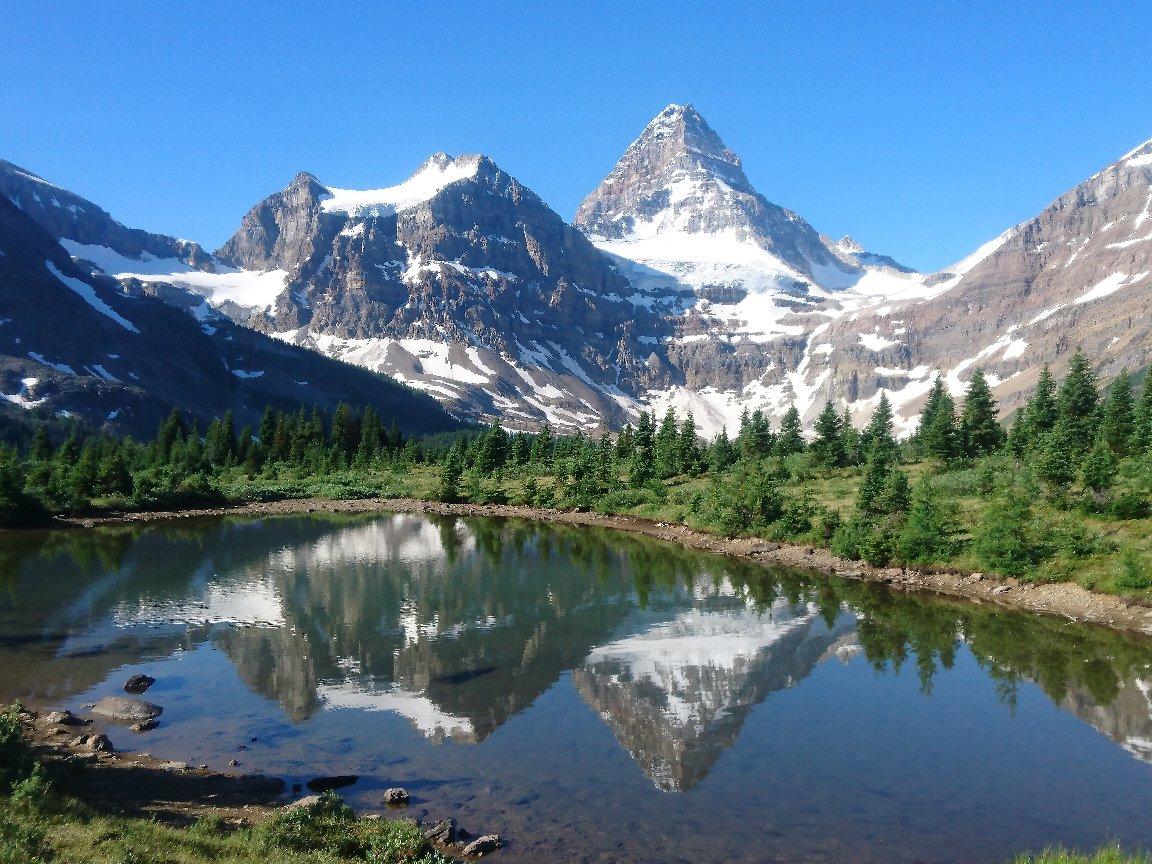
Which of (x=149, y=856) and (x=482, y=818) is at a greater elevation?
(x=149, y=856)

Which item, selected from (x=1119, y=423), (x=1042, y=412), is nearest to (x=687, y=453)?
(x=1042, y=412)

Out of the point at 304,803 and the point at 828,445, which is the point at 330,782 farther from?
the point at 828,445

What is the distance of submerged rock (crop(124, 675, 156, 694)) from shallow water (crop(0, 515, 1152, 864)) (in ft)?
1.82

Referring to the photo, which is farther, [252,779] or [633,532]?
[633,532]

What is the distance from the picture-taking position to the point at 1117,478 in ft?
172

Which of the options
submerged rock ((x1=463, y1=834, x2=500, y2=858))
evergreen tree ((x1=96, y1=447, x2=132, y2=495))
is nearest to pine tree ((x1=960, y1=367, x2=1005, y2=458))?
submerged rock ((x1=463, y1=834, x2=500, y2=858))

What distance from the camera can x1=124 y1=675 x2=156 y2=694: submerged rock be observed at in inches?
1077

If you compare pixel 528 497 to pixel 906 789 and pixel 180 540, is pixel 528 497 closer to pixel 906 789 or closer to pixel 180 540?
pixel 180 540

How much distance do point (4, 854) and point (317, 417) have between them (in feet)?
442

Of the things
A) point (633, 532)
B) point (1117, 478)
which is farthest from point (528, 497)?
point (1117, 478)

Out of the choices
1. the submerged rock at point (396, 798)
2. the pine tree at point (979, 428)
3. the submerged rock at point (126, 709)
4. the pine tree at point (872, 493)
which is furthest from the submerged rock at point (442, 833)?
the pine tree at point (979, 428)

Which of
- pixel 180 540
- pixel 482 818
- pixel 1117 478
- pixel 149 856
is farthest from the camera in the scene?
pixel 180 540

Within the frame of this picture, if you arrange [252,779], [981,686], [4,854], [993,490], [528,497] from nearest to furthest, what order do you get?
[4,854] → [252,779] → [981,686] → [993,490] → [528,497]

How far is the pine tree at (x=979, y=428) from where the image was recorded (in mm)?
79688
